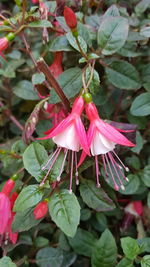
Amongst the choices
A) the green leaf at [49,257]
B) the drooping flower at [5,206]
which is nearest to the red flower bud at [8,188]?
the drooping flower at [5,206]

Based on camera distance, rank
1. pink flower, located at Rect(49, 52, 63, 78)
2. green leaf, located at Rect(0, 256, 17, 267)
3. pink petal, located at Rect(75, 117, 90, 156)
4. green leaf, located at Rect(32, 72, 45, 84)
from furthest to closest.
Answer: pink flower, located at Rect(49, 52, 63, 78), green leaf, located at Rect(32, 72, 45, 84), green leaf, located at Rect(0, 256, 17, 267), pink petal, located at Rect(75, 117, 90, 156)

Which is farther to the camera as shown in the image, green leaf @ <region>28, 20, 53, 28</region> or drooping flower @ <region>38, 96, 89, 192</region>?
green leaf @ <region>28, 20, 53, 28</region>

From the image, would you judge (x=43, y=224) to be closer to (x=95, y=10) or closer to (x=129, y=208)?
(x=129, y=208)

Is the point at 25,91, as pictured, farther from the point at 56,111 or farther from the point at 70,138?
the point at 70,138

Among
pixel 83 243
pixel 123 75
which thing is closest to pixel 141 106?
pixel 123 75

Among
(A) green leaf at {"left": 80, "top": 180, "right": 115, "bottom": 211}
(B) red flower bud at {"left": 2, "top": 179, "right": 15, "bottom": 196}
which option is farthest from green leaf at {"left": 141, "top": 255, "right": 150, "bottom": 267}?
(B) red flower bud at {"left": 2, "top": 179, "right": 15, "bottom": 196}

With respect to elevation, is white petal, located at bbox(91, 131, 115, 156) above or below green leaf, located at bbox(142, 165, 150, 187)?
above

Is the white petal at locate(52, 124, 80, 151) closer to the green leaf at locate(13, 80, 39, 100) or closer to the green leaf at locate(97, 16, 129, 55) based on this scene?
the green leaf at locate(97, 16, 129, 55)

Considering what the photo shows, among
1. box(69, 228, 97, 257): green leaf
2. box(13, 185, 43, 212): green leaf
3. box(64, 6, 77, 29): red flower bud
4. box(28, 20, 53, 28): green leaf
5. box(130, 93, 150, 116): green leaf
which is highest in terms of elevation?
box(64, 6, 77, 29): red flower bud
